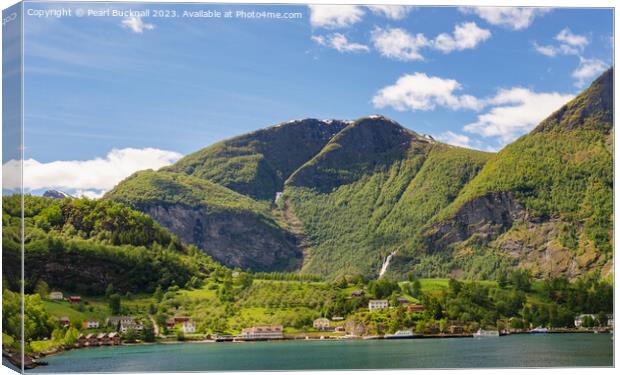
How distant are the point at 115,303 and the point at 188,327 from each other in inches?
109

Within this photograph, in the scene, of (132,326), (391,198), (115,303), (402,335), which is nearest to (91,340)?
(132,326)

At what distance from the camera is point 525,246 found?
6362 centimetres

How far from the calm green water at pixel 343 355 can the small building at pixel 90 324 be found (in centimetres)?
127

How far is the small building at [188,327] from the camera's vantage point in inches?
1273

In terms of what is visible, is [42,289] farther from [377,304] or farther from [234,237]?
[234,237]

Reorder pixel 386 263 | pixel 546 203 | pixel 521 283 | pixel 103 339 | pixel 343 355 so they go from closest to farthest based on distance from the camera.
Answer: pixel 343 355
pixel 103 339
pixel 521 283
pixel 546 203
pixel 386 263

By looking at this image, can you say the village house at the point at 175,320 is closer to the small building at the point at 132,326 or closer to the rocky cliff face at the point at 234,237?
the small building at the point at 132,326

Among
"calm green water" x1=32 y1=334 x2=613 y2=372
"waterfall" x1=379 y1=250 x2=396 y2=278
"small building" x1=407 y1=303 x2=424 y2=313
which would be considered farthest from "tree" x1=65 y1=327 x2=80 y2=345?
"waterfall" x1=379 y1=250 x2=396 y2=278

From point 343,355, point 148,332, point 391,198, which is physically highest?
point 391,198

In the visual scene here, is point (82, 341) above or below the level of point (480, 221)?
below

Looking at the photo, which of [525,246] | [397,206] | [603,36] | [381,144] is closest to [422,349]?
[603,36]

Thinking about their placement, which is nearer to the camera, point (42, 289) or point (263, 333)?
point (42, 289)

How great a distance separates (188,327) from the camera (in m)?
32.5

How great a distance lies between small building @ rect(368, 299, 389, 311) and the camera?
35.2m
